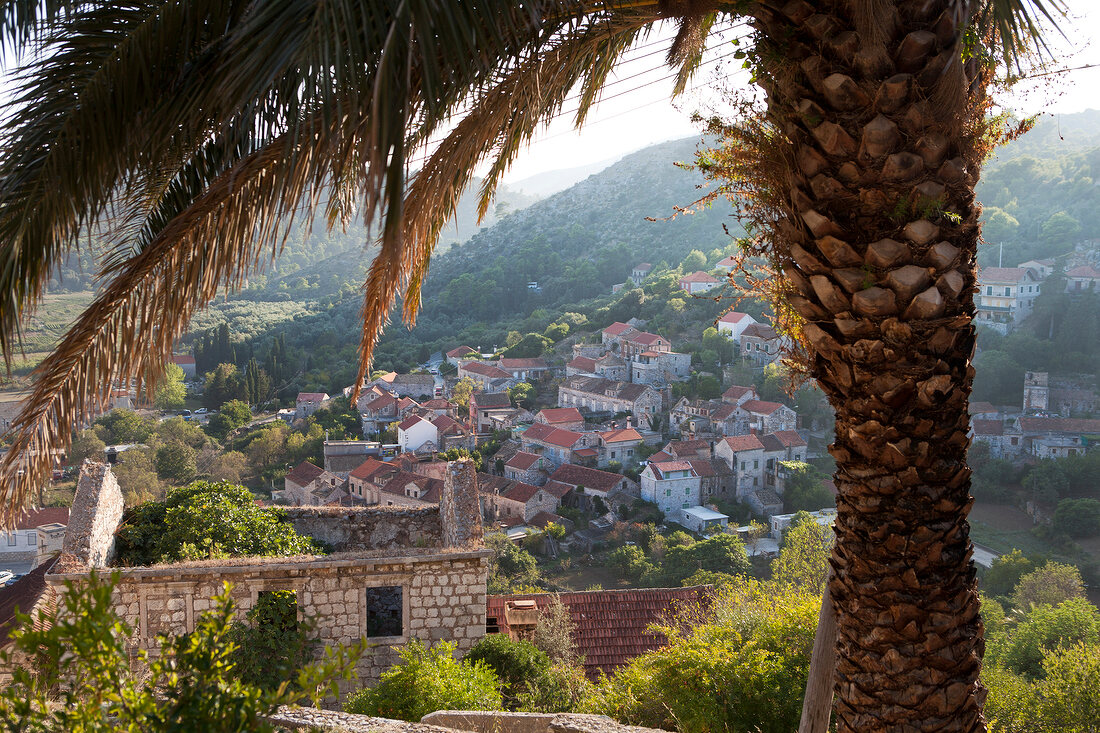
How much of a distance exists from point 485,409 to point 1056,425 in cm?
3289

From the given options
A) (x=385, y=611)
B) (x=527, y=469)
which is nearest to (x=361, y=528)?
(x=385, y=611)

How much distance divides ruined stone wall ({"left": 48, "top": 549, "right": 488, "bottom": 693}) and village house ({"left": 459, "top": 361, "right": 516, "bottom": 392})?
1851 inches

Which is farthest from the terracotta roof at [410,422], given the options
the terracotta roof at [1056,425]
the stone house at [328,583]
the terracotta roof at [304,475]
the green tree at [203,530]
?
the stone house at [328,583]

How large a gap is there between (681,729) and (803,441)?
41127 mm

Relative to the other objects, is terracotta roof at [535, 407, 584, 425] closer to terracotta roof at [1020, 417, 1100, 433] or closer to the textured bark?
terracotta roof at [1020, 417, 1100, 433]

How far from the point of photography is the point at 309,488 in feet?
102

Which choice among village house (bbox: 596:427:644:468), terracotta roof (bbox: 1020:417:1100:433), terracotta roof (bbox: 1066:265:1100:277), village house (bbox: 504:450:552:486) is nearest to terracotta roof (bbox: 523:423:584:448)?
village house (bbox: 596:427:644:468)

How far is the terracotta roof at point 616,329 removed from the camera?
58.6 metres

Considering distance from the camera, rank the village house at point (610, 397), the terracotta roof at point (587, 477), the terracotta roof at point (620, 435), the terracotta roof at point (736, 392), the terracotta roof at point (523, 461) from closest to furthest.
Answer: the terracotta roof at point (587, 477)
the terracotta roof at point (523, 461)
the terracotta roof at point (620, 435)
the terracotta roof at point (736, 392)
the village house at point (610, 397)

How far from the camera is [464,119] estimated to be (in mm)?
2590

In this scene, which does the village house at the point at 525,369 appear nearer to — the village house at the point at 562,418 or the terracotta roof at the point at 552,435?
the village house at the point at 562,418

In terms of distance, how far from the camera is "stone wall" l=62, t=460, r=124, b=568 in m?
6.36

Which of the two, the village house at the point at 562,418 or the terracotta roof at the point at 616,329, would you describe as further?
the terracotta roof at the point at 616,329

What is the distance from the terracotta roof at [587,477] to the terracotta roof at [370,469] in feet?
28.6
